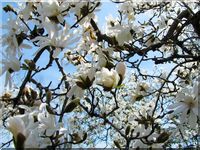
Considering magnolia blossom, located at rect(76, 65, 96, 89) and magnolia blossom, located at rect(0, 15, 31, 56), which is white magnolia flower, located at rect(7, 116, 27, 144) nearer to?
magnolia blossom, located at rect(76, 65, 96, 89)

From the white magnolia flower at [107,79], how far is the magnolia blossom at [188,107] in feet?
1.02

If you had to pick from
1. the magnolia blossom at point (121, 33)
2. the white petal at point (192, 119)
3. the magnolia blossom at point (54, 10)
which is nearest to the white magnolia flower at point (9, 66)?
the magnolia blossom at point (54, 10)

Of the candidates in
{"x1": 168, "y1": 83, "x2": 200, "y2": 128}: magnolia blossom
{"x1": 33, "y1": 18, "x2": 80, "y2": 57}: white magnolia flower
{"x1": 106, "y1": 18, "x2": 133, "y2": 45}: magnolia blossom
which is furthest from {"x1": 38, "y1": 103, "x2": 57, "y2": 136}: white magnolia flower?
{"x1": 106, "y1": 18, "x2": 133, "y2": 45}: magnolia blossom

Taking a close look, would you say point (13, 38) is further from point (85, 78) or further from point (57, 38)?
point (85, 78)

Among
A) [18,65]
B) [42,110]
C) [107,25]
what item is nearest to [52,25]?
[18,65]

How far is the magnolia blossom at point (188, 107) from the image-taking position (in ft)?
4.75

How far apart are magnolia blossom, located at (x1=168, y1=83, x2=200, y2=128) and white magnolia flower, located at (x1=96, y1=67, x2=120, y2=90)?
0.31 metres

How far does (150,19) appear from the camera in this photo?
2.63 meters

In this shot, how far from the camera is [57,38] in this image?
4.39 ft

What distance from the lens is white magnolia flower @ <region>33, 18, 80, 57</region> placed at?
1.33 meters

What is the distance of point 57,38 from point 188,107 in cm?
53

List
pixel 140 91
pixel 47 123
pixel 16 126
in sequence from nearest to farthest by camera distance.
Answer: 1. pixel 16 126
2. pixel 47 123
3. pixel 140 91

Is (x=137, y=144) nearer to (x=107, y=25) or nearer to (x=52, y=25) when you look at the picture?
(x=52, y=25)

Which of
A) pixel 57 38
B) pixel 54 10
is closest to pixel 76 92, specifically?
pixel 57 38
